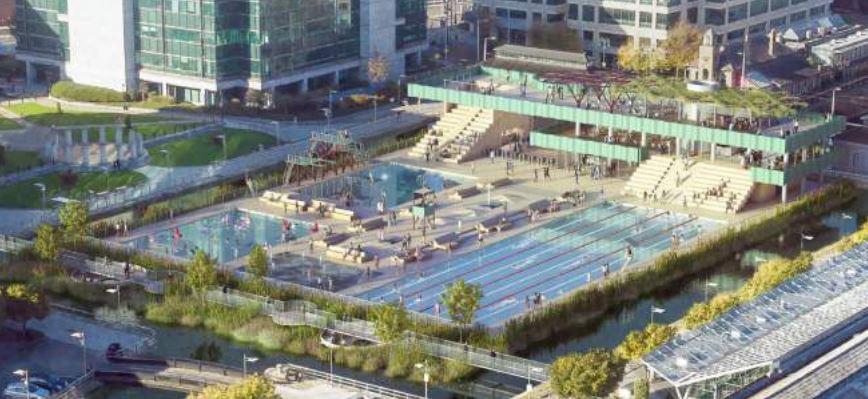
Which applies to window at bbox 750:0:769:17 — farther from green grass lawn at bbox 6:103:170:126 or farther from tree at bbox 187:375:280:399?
tree at bbox 187:375:280:399

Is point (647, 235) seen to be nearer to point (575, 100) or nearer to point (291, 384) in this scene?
point (575, 100)

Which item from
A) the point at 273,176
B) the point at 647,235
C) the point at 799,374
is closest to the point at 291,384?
the point at 799,374

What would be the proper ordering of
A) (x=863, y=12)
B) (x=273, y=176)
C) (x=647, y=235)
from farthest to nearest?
(x=863, y=12)
(x=273, y=176)
(x=647, y=235)

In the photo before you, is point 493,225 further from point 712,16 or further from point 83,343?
point 712,16

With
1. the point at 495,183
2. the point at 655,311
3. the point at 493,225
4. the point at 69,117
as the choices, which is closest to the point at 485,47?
the point at 495,183

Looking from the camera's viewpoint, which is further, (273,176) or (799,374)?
(273,176)

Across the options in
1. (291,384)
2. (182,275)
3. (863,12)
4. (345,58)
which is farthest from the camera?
(863,12)
